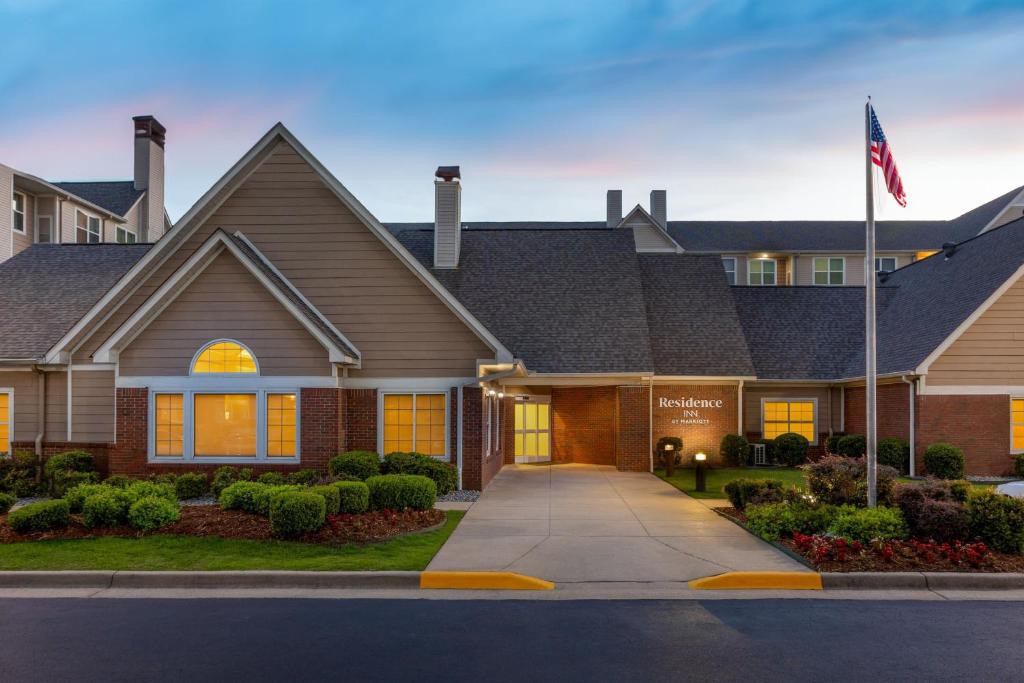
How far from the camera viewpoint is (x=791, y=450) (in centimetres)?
2594

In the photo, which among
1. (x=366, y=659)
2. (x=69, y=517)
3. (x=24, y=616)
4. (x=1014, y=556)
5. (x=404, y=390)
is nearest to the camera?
(x=366, y=659)

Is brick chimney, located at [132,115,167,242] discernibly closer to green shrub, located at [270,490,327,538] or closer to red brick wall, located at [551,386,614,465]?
red brick wall, located at [551,386,614,465]

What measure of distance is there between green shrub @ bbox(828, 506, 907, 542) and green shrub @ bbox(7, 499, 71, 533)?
39.4 ft

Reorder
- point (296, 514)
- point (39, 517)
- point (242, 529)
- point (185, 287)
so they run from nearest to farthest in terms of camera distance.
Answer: point (296, 514) → point (39, 517) → point (242, 529) → point (185, 287)

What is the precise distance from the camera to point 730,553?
1162cm

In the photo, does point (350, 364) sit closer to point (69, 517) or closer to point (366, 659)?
point (69, 517)

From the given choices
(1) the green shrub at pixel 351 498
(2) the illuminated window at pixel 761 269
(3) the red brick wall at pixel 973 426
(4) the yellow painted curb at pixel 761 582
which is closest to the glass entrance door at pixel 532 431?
(3) the red brick wall at pixel 973 426

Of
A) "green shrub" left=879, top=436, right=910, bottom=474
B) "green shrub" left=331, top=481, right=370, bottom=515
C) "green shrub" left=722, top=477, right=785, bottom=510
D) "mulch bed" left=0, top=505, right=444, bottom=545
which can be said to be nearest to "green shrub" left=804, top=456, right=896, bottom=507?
"green shrub" left=722, top=477, right=785, bottom=510

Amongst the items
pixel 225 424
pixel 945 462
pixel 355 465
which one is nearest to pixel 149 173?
pixel 225 424

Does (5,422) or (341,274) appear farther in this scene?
(5,422)

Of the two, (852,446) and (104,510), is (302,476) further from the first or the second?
(852,446)

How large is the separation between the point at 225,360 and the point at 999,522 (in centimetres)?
1500

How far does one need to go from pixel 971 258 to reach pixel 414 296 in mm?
18691

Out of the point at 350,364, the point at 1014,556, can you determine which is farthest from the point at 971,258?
the point at 350,364
